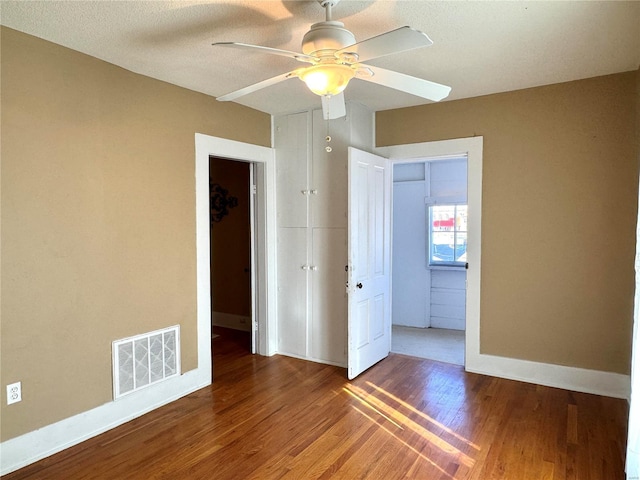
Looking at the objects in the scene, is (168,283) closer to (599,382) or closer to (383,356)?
(383,356)

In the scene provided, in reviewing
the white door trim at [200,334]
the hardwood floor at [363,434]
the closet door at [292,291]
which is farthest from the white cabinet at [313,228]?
the hardwood floor at [363,434]

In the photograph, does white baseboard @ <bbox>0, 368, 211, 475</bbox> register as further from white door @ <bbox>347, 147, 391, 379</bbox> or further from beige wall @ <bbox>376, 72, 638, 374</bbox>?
beige wall @ <bbox>376, 72, 638, 374</bbox>

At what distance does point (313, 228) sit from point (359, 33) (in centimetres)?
206

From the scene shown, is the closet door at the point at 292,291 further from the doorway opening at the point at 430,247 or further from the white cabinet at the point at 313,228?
the doorway opening at the point at 430,247

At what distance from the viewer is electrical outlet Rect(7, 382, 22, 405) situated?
2338 mm

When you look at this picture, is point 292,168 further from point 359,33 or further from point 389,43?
point 389,43

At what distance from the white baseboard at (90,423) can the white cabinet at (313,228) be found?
44.3 inches

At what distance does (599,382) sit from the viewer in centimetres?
326

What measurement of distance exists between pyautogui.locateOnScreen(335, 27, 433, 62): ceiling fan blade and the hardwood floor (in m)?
2.20

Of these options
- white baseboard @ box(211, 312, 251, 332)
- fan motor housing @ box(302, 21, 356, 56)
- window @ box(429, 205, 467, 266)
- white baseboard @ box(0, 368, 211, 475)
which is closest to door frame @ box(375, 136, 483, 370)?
window @ box(429, 205, 467, 266)

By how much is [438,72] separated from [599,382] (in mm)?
2757

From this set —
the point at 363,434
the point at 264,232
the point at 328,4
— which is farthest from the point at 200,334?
the point at 328,4

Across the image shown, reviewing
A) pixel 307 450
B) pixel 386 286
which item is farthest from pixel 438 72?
pixel 307 450

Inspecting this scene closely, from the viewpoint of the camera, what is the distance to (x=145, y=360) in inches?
120
